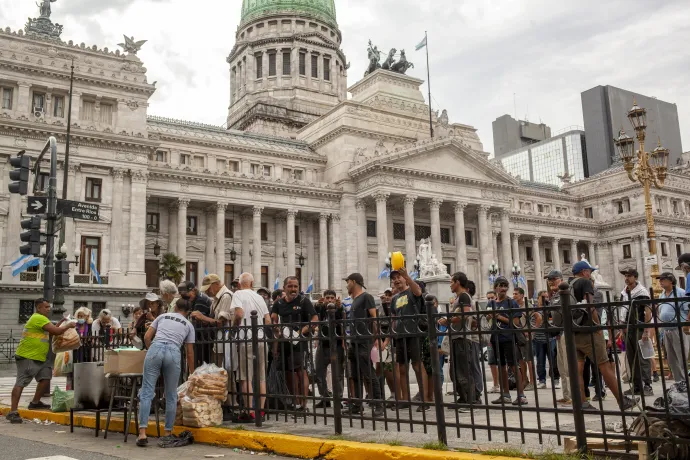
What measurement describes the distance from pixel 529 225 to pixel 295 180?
82.2 feet

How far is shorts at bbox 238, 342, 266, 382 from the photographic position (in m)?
9.02

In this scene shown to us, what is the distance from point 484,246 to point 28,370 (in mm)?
42825

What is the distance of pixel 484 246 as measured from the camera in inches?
1998

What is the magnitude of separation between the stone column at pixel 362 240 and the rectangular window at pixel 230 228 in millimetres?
9280

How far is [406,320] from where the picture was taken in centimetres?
734

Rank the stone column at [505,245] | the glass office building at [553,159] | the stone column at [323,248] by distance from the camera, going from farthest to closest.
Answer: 1. the glass office building at [553,159]
2. the stone column at [505,245]
3. the stone column at [323,248]

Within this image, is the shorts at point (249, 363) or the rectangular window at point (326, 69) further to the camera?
the rectangular window at point (326, 69)

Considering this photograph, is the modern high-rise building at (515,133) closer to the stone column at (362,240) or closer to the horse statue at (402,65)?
the horse statue at (402,65)

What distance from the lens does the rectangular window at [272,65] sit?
7045 cm

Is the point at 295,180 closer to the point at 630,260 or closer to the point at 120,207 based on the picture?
the point at 120,207

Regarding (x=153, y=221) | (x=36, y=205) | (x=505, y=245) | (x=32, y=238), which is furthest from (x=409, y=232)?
(x=32, y=238)

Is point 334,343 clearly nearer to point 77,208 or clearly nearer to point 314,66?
point 77,208

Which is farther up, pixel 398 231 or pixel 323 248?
pixel 398 231

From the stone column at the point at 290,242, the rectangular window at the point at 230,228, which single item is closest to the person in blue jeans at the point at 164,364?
the stone column at the point at 290,242
